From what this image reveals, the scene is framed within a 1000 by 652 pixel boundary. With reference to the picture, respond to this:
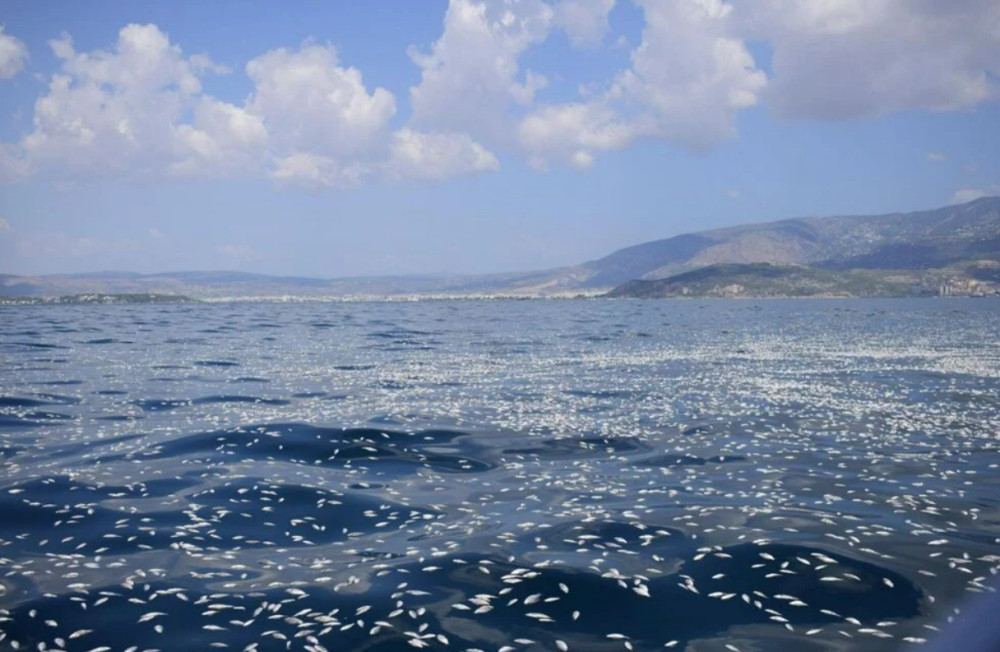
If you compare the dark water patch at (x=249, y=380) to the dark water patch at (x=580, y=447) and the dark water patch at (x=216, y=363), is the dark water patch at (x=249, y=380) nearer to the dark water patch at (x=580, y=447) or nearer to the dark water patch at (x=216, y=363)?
the dark water patch at (x=216, y=363)

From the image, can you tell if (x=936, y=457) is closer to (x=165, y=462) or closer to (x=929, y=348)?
(x=165, y=462)

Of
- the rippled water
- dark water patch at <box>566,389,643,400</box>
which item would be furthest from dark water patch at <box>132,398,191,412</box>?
dark water patch at <box>566,389,643,400</box>

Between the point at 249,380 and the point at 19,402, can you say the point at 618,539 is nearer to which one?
the point at 19,402

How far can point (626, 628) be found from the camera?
47.9ft

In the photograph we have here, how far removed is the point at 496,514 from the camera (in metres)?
A: 22.0

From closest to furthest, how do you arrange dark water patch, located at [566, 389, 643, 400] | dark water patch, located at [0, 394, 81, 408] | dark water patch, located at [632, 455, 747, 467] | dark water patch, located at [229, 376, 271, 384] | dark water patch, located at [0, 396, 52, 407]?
1. dark water patch, located at [632, 455, 747, 467]
2. dark water patch, located at [0, 396, 52, 407]
3. dark water patch, located at [0, 394, 81, 408]
4. dark water patch, located at [566, 389, 643, 400]
5. dark water patch, located at [229, 376, 271, 384]

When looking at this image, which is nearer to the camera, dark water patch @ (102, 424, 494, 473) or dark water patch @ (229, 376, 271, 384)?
dark water patch @ (102, 424, 494, 473)

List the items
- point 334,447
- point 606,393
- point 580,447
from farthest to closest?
point 606,393 < point 334,447 < point 580,447

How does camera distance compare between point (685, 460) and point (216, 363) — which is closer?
point (685, 460)

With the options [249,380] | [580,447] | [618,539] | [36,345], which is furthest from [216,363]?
[618,539]

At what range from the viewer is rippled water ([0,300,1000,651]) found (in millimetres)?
14828

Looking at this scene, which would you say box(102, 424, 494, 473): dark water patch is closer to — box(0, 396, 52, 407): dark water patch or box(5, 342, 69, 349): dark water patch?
box(0, 396, 52, 407): dark water patch

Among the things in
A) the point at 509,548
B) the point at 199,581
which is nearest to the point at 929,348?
the point at 509,548

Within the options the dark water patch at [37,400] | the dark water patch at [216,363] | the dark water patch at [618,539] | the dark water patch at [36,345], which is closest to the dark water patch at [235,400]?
the dark water patch at [37,400]
